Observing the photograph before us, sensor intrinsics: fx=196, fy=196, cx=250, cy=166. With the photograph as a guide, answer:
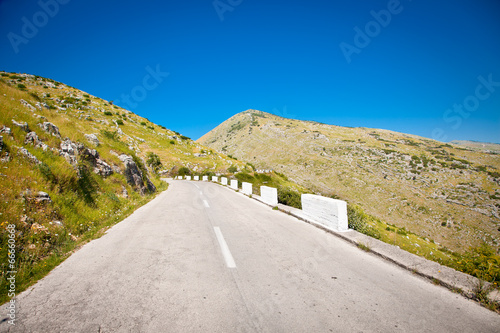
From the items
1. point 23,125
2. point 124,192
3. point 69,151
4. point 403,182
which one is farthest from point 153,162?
point 403,182

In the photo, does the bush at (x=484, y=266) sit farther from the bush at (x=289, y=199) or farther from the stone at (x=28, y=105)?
the stone at (x=28, y=105)

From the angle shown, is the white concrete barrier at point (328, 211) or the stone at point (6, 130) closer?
the white concrete barrier at point (328, 211)

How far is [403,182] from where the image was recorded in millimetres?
64000

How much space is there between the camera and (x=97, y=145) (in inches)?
490

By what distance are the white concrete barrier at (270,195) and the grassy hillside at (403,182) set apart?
12.5 meters

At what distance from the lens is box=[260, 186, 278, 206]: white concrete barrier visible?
11789 mm

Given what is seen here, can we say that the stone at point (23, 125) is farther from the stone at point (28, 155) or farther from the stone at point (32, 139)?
the stone at point (28, 155)

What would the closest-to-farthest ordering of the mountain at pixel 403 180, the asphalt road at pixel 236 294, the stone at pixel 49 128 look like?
the asphalt road at pixel 236 294 → the stone at pixel 49 128 → the mountain at pixel 403 180

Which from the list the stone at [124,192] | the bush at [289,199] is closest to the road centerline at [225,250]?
the stone at [124,192]

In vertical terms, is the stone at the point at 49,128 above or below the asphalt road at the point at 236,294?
above

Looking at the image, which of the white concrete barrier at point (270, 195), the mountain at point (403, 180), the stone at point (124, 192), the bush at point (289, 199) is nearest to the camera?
the stone at point (124, 192)

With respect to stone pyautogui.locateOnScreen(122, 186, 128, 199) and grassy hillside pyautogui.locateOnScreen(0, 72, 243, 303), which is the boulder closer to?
grassy hillside pyautogui.locateOnScreen(0, 72, 243, 303)

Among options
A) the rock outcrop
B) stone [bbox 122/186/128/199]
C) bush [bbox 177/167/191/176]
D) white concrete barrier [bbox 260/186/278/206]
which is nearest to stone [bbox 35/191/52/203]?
stone [bbox 122/186/128/199]

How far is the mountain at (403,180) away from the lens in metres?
42.2
